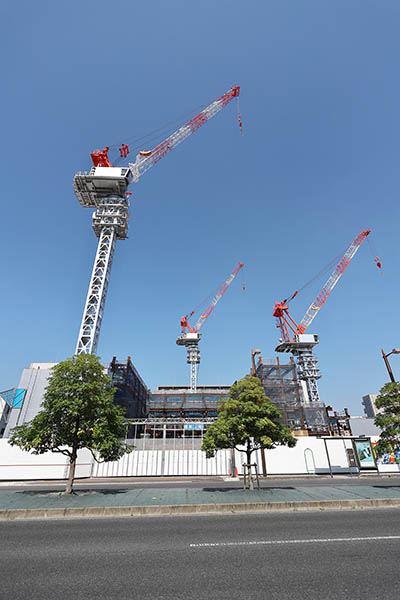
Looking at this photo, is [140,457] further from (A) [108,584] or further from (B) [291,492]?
(A) [108,584]

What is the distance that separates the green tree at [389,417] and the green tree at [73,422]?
13375 millimetres

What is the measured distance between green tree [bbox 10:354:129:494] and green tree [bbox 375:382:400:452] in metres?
13.4

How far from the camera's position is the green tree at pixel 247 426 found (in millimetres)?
13188

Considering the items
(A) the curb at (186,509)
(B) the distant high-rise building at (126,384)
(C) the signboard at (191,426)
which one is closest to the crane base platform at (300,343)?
(B) the distant high-rise building at (126,384)

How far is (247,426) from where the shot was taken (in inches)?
530

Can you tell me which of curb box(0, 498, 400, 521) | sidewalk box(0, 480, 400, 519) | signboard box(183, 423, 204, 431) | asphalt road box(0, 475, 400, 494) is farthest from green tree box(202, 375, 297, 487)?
signboard box(183, 423, 204, 431)

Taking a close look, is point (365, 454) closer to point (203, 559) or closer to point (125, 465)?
point (125, 465)

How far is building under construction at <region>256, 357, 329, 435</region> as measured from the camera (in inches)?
2411

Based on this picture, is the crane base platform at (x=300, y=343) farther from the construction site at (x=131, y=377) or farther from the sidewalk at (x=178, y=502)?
the sidewalk at (x=178, y=502)

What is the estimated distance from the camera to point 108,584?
4488 millimetres

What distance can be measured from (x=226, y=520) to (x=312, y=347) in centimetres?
9352

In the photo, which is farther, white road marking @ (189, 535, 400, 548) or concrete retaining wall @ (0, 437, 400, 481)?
concrete retaining wall @ (0, 437, 400, 481)

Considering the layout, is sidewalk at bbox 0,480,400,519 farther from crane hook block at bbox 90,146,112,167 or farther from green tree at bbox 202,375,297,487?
crane hook block at bbox 90,146,112,167

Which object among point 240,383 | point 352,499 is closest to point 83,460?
point 240,383
